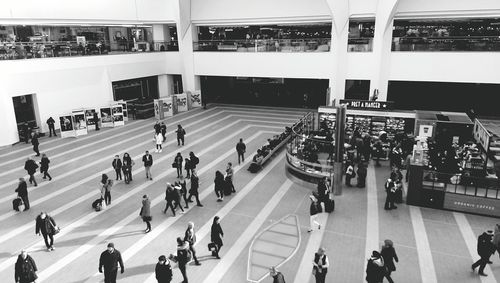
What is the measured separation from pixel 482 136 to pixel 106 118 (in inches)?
863

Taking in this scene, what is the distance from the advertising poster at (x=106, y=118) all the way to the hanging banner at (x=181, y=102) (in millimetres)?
6022

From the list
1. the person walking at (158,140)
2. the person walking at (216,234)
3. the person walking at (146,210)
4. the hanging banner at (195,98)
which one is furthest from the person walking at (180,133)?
the hanging banner at (195,98)

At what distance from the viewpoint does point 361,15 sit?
24406 mm

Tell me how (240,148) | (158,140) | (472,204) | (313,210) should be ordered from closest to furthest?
(313,210) < (472,204) < (240,148) < (158,140)

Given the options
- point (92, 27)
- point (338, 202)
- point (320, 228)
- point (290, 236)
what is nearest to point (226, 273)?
point (290, 236)

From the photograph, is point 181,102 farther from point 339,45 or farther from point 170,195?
point 170,195

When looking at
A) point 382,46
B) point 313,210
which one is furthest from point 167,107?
point 313,210

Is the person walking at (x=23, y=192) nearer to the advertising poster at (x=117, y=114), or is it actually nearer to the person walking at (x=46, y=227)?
the person walking at (x=46, y=227)

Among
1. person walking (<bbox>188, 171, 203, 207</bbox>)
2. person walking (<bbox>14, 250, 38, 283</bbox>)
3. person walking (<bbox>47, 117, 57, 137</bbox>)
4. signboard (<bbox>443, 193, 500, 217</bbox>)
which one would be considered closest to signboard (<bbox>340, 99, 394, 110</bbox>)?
signboard (<bbox>443, 193, 500, 217</bbox>)

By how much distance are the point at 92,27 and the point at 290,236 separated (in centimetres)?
2351

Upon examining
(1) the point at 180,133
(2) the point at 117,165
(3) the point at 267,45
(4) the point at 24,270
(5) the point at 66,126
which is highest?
(3) the point at 267,45

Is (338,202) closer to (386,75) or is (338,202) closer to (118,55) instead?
(386,75)

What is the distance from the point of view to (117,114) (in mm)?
25391

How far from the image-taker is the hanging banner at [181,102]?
2966cm
